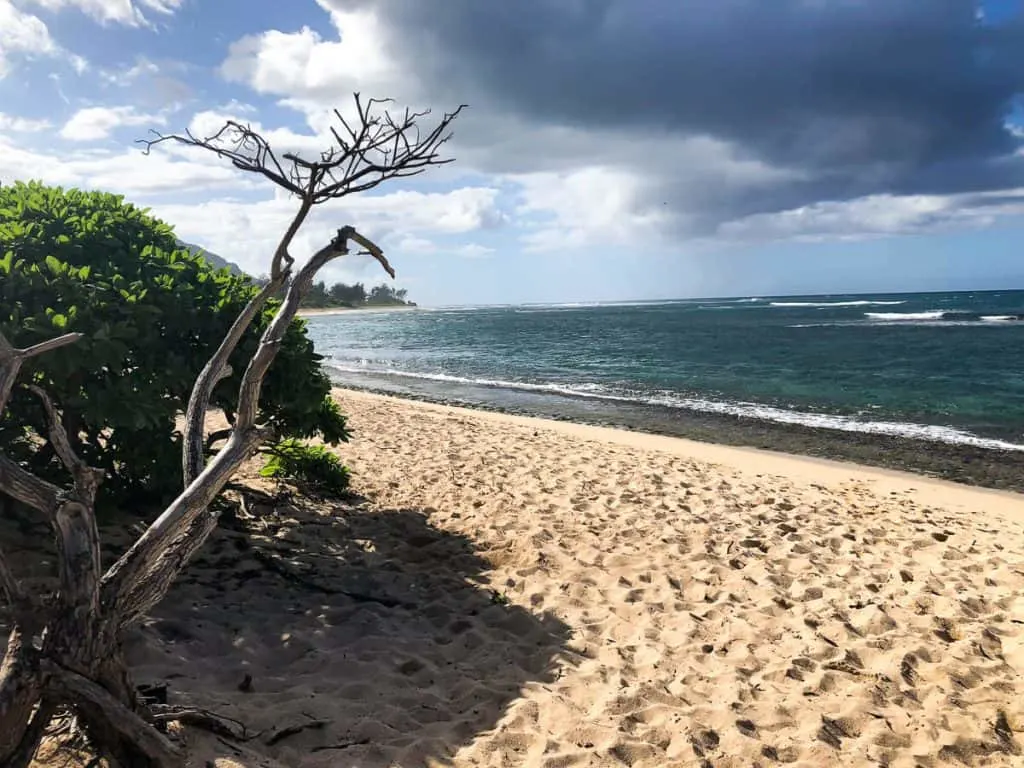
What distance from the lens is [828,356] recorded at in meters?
32.5

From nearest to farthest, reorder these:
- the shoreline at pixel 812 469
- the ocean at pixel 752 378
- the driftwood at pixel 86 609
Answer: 1. the driftwood at pixel 86 609
2. the shoreline at pixel 812 469
3. the ocean at pixel 752 378

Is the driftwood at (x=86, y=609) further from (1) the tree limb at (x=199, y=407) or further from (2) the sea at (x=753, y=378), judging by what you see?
(2) the sea at (x=753, y=378)

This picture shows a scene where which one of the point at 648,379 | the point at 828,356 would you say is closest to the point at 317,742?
the point at 648,379

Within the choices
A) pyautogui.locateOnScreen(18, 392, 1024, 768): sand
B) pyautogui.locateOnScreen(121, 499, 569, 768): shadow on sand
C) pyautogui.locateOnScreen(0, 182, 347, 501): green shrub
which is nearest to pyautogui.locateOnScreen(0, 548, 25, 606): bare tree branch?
pyautogui.locateOnScreen(18, 392, 1024, 768): sand

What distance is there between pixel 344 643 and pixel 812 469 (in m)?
9.48

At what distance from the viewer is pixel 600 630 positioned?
16.8 ft

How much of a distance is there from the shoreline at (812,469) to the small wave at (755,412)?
3.42 m

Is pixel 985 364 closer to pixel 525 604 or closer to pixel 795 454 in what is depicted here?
pixel 795 454

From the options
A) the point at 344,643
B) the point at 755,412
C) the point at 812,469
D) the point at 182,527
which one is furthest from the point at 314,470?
the point at 755,412

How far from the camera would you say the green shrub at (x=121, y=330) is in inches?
183

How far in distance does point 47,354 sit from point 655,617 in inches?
187

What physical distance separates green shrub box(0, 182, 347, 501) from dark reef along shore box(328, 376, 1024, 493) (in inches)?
432

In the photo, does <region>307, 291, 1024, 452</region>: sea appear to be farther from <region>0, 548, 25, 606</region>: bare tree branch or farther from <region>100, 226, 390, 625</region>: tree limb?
<region>0, 548, 25, 606</region>: bare tree branch

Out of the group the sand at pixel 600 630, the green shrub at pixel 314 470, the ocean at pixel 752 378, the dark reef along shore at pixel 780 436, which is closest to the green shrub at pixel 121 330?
the sand at pixel 600 630
